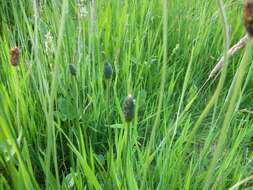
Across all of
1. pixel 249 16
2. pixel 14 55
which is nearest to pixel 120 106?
pixel 14 55

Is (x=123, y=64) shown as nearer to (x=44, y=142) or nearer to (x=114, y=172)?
(x=44, y=142)

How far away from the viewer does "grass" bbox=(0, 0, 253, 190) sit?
705 millimetres

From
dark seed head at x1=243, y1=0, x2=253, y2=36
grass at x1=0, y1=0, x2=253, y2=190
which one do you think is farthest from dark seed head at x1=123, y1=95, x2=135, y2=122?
dark seed head at x1=243, y1=0, x2=253, y2=36

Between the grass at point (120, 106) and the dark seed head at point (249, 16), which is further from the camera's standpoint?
the grass at point (120, 106)

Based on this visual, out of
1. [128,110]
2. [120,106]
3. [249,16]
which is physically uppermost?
[249,16]

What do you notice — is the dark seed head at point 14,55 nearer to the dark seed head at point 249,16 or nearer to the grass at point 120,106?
the grass at point 120,106

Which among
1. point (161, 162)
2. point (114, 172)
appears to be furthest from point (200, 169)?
point (114, 172)

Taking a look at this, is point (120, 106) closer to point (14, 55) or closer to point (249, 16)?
point (14, 55)

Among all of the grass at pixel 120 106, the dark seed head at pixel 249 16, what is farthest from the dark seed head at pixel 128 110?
Answer: the dark seed head at pixel 249 16

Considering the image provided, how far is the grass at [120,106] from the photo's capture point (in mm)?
705

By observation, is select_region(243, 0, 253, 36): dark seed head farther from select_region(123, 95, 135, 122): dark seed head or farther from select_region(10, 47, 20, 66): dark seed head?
select_region(10, 47, 20, 66): dark seed head

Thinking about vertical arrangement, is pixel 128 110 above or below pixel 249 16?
below

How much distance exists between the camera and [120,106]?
1.02m

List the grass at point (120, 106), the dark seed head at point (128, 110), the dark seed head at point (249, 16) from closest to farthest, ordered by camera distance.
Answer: the dark seed head at point (249, 16) → the dark seed head at point (128, 110) → the grass at point (120, 106)
